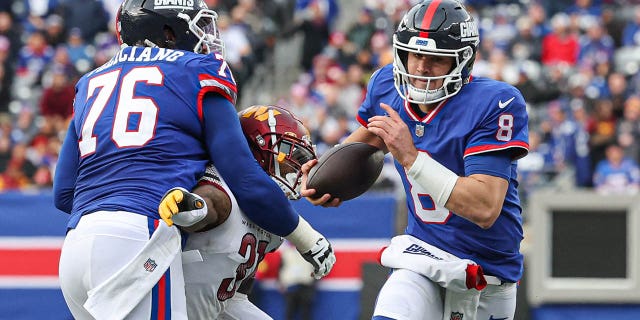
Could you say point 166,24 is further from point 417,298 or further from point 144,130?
point 417,298

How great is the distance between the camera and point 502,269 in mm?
4219

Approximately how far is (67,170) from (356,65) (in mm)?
9228

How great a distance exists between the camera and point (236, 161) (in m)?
3.68

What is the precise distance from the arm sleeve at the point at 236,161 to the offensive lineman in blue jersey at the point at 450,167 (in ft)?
1.28

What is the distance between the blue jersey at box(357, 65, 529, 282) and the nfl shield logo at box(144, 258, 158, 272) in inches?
46.8

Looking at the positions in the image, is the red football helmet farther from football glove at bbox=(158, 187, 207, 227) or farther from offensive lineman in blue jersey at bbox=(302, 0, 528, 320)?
football glove at bbox=(158, 187, 207, 227)

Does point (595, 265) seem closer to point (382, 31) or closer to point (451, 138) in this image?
point (451, 138)

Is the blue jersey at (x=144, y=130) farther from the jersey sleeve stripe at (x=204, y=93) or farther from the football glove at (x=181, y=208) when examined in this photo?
the football glove at (x=181, y=208)

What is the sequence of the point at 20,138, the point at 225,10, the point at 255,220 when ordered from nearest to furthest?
the point at 255,220 → the point at 20,138 → the point at 225,10

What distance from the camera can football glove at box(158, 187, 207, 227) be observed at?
3463 mm

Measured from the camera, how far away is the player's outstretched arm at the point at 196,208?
3471mm

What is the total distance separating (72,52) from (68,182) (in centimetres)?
955

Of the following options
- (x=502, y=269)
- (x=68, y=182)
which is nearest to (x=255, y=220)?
(x=68, y=182)

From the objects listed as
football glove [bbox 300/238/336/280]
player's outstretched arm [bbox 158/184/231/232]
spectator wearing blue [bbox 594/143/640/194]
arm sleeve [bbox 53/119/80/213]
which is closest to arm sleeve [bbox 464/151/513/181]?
football glove [bbox 300/238/336/280]
